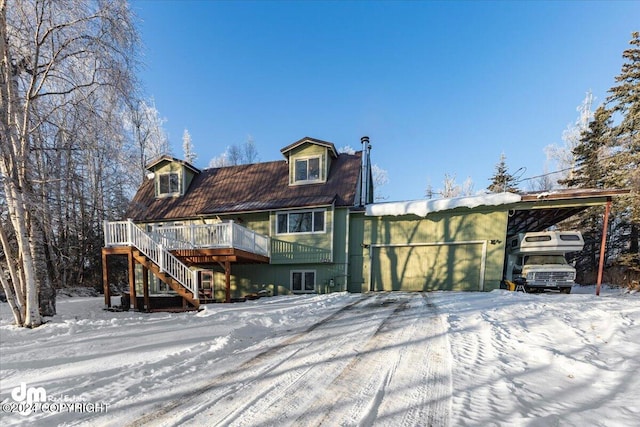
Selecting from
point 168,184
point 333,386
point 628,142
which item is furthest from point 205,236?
point 628,142

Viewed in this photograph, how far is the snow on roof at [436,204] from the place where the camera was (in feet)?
32.1

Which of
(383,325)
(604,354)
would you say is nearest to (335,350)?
(383,325)

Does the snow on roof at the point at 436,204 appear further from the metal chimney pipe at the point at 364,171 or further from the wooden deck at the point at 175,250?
the wooden deck at the point at 175,250

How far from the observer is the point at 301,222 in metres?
11.4

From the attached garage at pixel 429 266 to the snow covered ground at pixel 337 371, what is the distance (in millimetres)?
4850

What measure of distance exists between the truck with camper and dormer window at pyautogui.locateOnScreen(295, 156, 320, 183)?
9.32 metres

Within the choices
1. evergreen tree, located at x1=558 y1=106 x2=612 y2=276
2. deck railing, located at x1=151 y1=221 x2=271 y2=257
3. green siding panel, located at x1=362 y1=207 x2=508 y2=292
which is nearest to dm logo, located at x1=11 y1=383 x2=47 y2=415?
deck railing, located at x1=151 y1=221 x2=271 y2=257

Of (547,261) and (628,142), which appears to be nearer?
(547,261)

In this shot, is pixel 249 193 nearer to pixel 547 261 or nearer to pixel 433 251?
pixel 433 251

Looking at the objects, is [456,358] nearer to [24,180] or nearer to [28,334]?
[28,334]

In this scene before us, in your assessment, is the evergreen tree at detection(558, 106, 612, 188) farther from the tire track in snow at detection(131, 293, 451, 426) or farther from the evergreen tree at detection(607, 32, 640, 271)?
the tire track in snow at detection(131, 293, 451, 426)

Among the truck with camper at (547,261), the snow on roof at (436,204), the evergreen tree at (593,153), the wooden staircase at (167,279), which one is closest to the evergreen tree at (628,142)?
the evergreen tree at (593,153)

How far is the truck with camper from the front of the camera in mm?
9531

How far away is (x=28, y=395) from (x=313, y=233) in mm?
8950
